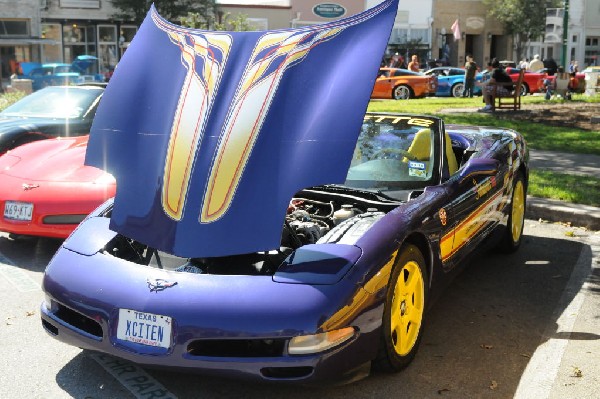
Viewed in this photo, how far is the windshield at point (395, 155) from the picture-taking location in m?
4.88

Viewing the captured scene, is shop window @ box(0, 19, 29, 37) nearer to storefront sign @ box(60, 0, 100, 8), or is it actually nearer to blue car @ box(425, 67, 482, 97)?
storefront sign @ box(60, 0, 100, 8)

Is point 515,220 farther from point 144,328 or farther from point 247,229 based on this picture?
point 144,328

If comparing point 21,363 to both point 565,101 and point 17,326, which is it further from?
point 565,101

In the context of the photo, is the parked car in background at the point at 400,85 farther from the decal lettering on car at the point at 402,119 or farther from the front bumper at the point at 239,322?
the front bumper at the point at 239,322

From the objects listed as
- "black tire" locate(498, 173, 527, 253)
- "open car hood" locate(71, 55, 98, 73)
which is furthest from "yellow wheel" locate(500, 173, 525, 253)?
"open car hood" locate(71, 55, 98, 73)

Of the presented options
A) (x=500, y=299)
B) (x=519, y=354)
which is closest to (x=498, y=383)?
(x=519, y=354)

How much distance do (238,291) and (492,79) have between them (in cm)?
1567

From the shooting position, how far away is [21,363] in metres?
4.04

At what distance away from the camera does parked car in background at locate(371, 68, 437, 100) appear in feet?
86.2

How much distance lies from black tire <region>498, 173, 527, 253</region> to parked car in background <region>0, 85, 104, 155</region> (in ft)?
16.7

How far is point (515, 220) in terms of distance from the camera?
6.35m

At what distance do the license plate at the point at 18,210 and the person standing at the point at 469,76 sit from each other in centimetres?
2142

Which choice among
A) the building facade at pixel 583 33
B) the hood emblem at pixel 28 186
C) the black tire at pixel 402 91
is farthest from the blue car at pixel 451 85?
the building facade at pixel 583 33

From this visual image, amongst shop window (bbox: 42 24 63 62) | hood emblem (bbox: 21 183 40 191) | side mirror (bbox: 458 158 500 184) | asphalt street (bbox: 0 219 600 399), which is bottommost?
asphalt street (bbox: 0 219 600 399)
